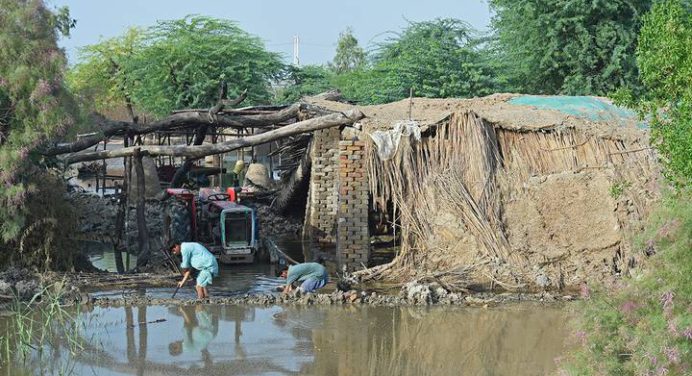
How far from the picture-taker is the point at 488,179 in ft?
56.8

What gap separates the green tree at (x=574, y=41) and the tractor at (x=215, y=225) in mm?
12701

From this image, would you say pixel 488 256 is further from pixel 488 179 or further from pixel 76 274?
pixel 76 274

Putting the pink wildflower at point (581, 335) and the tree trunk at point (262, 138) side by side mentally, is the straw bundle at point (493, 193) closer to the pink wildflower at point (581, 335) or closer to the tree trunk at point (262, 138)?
the tree trunk at point (262, 138)

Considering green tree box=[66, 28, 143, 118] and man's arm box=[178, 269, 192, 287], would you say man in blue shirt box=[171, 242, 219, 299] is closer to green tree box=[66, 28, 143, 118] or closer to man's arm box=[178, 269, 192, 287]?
man's arm box=[178, 269, 192, 287]

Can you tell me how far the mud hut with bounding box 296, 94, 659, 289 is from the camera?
16703 mm

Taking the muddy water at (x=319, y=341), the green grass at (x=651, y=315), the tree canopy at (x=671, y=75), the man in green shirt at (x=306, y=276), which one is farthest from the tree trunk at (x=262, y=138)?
the green grass at (x=651, y=315)

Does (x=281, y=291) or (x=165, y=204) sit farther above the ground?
(x=165, y=204)

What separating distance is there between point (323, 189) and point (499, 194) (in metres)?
5.17

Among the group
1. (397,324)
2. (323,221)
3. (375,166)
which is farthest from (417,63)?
(397,324)

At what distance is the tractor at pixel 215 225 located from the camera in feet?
61.9

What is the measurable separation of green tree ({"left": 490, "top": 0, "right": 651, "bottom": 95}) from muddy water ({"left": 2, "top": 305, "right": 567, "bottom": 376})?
1493cm

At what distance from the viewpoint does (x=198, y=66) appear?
3484 cm

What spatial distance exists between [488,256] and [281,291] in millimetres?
3757

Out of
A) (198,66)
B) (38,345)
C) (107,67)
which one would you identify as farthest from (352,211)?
(107,67)
